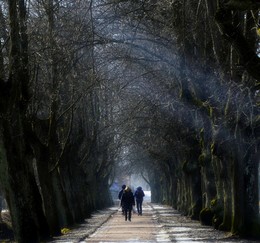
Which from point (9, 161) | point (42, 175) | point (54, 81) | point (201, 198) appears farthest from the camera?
point (201, 198)

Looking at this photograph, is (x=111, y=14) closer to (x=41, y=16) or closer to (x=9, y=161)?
(x=41, y=16)

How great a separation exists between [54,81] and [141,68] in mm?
5737

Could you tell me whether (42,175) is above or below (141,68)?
below

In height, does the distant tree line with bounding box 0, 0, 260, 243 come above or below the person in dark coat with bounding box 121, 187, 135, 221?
above

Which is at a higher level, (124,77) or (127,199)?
(124,77)

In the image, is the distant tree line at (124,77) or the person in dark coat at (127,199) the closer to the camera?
the distant tree line at (124,77)

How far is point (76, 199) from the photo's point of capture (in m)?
39.8

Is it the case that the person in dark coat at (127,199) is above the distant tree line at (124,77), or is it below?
below

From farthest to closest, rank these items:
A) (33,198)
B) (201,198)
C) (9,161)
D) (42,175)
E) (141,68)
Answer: (201,198) → (141,68) → (42,175) → (33,198) → (9,161)

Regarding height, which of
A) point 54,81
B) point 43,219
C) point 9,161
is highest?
point 54,81

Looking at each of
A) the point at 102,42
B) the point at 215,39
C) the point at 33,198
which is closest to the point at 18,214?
the point at 33,198

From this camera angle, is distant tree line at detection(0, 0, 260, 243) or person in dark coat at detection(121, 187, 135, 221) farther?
person in dark coat at detection(121, 187, 135, 221)

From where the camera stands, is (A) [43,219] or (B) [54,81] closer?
(A) [43,219]

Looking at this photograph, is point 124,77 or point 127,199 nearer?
point 124,77
